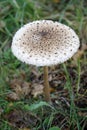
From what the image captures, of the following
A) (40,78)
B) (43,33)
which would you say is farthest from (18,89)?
(43,33)

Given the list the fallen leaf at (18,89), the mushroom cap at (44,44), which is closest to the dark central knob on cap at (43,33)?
the mushroom cap at (44,44)

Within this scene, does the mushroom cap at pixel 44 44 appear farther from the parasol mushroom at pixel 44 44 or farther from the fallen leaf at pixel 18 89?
the fallen leaf at pixel 18 89

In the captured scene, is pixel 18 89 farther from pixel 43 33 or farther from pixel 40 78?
pixel 43 33

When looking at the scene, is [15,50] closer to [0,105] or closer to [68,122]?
[0,105]

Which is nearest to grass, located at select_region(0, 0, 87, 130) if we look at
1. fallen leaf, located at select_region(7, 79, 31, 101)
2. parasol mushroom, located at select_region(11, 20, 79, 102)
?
fallen leaf, located at select_region(7, 79, 31, 101)

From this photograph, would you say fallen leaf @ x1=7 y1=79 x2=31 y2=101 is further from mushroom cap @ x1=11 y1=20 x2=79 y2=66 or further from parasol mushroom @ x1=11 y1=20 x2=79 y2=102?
mushroom cap @ x1=11 y1=20 x2=79 y2=66

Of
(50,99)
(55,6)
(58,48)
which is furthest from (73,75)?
(55,6)

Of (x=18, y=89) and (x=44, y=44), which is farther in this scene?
(x=18, y=89)

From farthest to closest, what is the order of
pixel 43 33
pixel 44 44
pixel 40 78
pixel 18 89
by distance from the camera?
1. pixel 40 78
2. pixel 18 89
3. pixel 43 33
4. pixel 44 44
